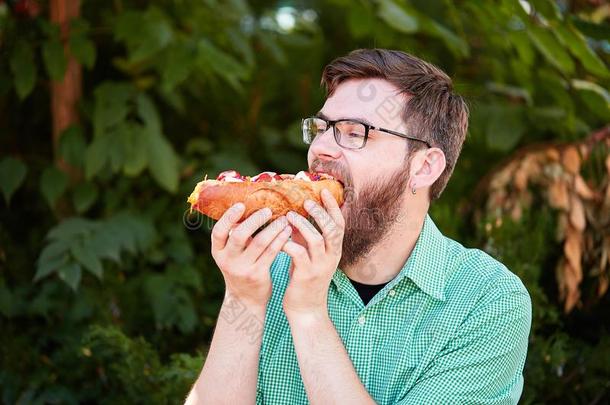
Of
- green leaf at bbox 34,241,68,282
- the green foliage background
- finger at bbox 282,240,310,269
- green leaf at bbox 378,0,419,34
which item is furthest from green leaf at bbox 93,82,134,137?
finger at bbox 282,240,310,269

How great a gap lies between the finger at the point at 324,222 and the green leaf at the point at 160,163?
74.9 inches

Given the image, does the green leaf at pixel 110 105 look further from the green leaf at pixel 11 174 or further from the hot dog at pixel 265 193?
the hot dog at pixel 265 193

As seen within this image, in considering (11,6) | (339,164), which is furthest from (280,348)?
(11,6)

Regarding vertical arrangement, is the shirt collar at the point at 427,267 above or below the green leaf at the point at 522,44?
below

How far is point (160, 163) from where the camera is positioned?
4.02 metres

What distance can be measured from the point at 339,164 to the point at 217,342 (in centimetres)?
67

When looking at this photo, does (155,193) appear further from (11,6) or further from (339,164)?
(339,164)

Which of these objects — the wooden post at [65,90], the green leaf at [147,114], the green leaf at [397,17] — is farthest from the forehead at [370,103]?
the wooden post at [65,90]

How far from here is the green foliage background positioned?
136 inches

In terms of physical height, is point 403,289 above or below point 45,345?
above

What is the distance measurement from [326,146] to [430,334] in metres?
0.67

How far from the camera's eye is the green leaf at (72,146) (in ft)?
13.8

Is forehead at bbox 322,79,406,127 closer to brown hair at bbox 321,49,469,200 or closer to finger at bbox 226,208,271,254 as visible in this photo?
brown hair at bbox 321,49,469,200

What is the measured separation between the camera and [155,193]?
4.75 metres
